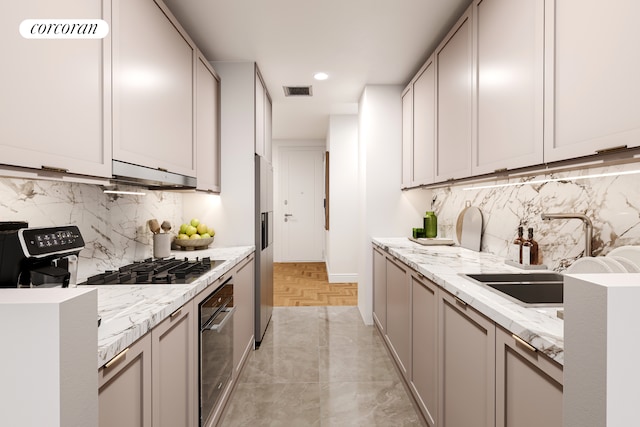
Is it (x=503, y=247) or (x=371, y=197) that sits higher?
(x=371, y=197)

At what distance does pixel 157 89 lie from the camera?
1.79m

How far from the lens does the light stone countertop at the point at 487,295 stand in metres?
0.89

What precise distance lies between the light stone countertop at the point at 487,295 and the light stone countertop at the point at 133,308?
113 cm

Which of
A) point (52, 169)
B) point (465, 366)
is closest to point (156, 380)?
point (52, 169)

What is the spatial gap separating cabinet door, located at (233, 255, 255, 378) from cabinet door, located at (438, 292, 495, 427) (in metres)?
1.33

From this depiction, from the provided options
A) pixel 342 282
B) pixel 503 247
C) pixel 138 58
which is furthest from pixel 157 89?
pixel 342 282

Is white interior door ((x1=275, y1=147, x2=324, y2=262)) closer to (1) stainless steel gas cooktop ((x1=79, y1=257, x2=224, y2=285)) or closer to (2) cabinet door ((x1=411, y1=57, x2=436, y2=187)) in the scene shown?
(2) cabinet door ((x1=411, y1=57, x2=436, y2=187))

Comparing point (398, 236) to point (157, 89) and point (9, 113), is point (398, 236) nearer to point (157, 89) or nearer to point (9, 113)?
point (157, 89)

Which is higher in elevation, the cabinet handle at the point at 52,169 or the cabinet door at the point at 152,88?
the cabinet door at the point at 152,88

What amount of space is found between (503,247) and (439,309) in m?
0.90

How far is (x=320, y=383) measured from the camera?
240 cm

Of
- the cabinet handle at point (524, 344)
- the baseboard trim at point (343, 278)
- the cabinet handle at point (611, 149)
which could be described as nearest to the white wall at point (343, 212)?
the baseboard trim at point (343, 278)

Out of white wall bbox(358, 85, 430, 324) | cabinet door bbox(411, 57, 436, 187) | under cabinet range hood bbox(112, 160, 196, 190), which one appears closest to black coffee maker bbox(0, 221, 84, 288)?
under cabinet range hood bbox(112, 160, 196, 190)

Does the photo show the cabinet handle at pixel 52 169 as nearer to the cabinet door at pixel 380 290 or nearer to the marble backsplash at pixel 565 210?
the marble backsplash at pixel 565 210
